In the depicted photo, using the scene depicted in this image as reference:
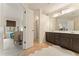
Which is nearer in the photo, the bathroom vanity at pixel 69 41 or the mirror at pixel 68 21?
the mirror at pixel 68 21

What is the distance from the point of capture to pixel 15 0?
74.8 inches

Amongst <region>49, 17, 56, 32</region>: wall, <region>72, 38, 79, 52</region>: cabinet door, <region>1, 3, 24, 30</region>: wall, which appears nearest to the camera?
<region>1, 3, 24, 30</region>: wall

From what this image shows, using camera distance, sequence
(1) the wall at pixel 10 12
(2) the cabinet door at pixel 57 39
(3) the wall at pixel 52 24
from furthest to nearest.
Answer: (2) the cabinet door at pixel 57 39, (3) the wall at pixel 52 24, (1) the wall at pixel 10 12

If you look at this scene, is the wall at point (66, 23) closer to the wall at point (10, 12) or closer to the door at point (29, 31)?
the door at point (29, 31)

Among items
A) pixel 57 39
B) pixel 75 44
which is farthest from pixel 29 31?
pixel 75 44

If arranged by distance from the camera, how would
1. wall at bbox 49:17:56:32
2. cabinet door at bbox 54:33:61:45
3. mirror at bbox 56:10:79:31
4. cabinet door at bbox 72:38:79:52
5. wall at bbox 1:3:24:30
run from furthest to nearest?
cabinet door at bbox 54:33:61:45, wall at bbox 49:17:56:32, cabinet door at bbox 72:38:79:52, mirror at bbox 56:10:79:31, wall at bbox 1:3:24:30

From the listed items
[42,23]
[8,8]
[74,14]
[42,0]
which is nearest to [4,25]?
[8,8]

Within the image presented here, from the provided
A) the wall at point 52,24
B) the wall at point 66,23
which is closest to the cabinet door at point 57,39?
the wall at point 52,24

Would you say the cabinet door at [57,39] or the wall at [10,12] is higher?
the wall at [10,12]

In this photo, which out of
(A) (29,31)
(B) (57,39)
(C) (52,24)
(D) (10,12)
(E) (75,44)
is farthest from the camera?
(B) (57,39)

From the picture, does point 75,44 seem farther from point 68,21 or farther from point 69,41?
point 68,21

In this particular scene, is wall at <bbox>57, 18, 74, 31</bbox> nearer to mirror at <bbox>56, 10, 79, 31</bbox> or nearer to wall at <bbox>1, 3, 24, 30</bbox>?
mirror at <bbox>56, 10, 79, 31</bbox>

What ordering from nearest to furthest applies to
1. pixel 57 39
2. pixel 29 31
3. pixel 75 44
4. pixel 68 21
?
pixel 68 21 < pixel 75 44 < pixel 29 31 < pixel 57 39

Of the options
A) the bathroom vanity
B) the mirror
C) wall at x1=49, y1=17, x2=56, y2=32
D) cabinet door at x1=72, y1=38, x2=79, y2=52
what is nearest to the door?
wall at x1=49, y1=17, x2=56, y2=32
